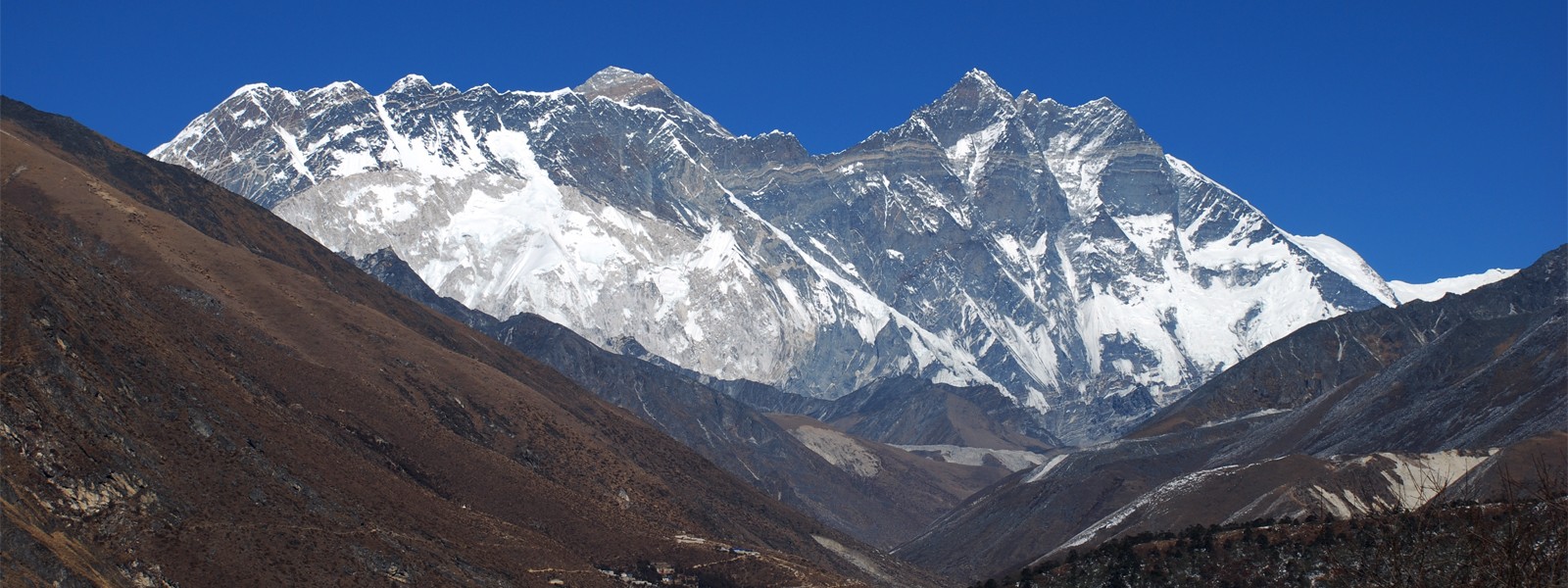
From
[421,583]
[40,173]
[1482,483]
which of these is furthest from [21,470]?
[1482,483]

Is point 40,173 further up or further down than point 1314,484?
further up

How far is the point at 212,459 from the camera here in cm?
12550

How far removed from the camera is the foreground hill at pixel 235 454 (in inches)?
4245

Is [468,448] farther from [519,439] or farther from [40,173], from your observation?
[40,173]

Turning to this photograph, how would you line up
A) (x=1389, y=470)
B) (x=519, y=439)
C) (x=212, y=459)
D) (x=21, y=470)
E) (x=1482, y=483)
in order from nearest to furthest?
1. (x=21, y=470)
2. (x=212, y=459)
3. (x=1482, y=483)
4. (x=1389, y=470)
5. (x=519, y=439)

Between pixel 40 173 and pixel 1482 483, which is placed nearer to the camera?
pixel 1482 483

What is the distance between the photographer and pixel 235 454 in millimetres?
129125

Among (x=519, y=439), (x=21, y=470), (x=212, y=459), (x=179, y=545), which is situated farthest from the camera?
(x=519, y=439)

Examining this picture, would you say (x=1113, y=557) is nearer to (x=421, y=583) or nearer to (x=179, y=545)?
(x=421, y=583)

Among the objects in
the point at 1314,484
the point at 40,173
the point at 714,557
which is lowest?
the point at 714,557

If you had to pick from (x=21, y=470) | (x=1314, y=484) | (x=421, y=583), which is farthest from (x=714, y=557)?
(x=21, y=470)

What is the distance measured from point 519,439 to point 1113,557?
10019 cm

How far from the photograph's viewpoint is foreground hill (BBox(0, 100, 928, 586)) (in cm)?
10781

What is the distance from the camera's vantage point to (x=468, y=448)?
17875cm
